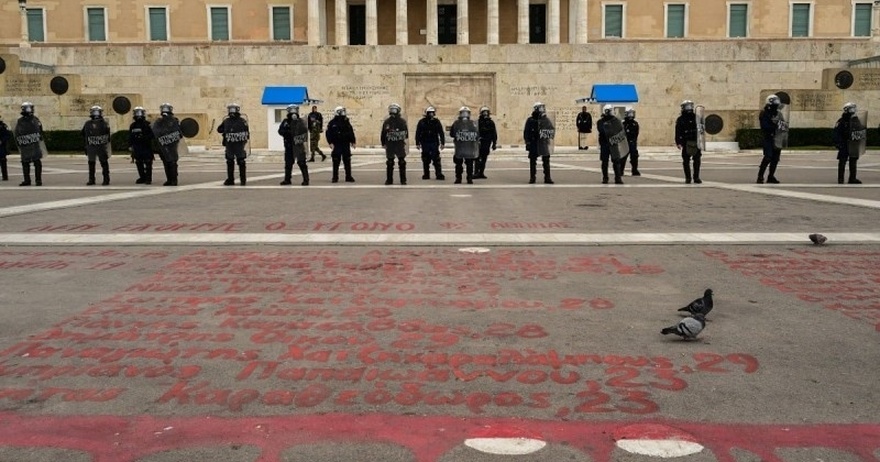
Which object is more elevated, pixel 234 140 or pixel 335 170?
pixel 234 140

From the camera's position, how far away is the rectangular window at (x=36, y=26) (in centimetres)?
5759

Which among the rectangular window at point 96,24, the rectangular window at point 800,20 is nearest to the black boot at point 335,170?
the rectangular window at point 96,24

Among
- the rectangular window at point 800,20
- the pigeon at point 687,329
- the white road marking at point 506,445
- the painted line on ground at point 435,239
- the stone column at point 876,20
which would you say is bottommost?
the white road marking at point 506,445

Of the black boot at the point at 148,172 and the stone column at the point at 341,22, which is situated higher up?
the stone column at the point at 341,22

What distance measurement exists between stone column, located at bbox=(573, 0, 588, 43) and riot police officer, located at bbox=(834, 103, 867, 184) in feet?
125

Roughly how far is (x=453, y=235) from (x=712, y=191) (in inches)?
302

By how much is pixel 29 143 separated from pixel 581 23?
42.0 m

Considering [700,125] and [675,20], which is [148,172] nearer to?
[700,125]

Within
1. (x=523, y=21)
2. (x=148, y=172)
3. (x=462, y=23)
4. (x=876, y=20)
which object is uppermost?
(x=523, y=21)

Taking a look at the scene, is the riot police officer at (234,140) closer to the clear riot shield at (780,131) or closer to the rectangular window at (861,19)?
the clear riot shield at (780,131)

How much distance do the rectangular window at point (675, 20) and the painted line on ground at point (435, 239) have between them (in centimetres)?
5083

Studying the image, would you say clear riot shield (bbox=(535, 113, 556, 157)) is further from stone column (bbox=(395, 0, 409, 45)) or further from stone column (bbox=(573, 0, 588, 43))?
stone column (bbox=(573, 0, 588, 43))

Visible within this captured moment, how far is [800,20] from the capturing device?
57.7 metres

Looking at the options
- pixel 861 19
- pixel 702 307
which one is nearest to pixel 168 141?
pixel 702 307
